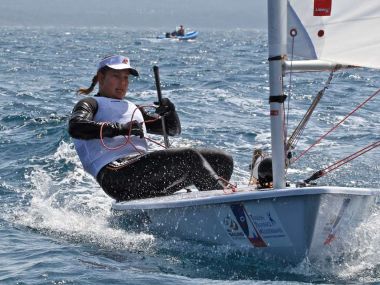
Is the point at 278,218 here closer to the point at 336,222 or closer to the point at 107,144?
the point at 336,222

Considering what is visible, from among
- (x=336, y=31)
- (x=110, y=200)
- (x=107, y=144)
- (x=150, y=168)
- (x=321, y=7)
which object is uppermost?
(x=321, y=7)

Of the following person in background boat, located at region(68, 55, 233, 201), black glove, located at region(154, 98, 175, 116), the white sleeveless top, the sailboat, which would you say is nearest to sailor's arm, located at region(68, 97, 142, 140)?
person in background boat, located at region(68, 55, 233, 201)

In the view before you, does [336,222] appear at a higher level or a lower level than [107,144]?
lower

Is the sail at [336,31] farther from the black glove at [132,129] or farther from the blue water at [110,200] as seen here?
the black glove at [132,129]

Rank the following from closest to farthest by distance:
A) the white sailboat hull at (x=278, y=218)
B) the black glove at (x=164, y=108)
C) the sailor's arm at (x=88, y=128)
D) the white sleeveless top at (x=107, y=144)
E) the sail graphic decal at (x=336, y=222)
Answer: the white sailboat hull at (x=278, y=218)
the sail graphic decal at (x=336, y=222)
the sailor's arm at (x=88, y=128)
the white sleeveless top at (x=107, y=144)
the black glove at (x=164, y=108)

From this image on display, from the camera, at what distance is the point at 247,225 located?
5.78 meters

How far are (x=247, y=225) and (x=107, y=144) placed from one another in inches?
64.1

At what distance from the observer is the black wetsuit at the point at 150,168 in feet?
21.9

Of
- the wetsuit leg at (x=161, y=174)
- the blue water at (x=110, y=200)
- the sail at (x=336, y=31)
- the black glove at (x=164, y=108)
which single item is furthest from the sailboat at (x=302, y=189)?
the black glove at (x=164, y=108)

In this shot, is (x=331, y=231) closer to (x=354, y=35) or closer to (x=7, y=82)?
(x=354, y=35)

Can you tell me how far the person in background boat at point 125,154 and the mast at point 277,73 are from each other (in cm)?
94

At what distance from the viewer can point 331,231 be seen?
5.68m

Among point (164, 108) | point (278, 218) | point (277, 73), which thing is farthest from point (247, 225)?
point (164, 108)

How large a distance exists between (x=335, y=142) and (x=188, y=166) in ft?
16.4
